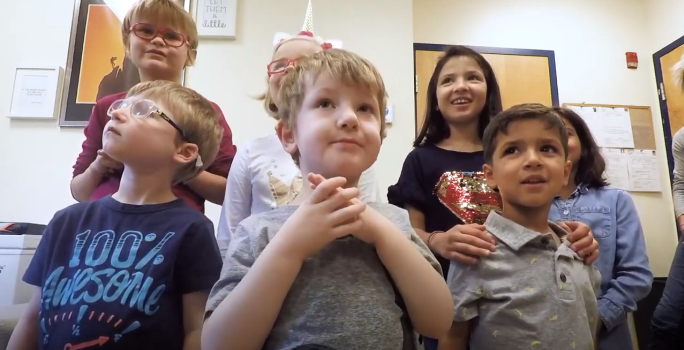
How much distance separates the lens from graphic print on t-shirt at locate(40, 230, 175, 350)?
773mm

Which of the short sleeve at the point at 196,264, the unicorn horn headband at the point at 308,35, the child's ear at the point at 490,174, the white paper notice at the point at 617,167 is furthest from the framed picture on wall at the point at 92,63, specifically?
the white paper notice at the point at 617,167

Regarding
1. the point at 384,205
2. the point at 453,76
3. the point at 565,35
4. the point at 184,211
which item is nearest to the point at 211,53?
the point at 453,76

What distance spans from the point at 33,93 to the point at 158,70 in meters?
1.95

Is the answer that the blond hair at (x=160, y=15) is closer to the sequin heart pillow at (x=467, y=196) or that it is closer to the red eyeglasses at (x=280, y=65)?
the red eyeglasses at (x=280, y=65)

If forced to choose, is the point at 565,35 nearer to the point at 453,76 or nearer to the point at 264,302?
the point at 453,76

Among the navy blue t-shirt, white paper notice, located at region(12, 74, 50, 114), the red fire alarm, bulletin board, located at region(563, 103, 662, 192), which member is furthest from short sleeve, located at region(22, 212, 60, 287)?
the red fire alarm

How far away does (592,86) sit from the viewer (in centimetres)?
345

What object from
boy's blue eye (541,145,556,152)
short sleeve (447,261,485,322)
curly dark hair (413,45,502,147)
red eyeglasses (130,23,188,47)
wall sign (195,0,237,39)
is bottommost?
short sleeve (447,261,485,322)

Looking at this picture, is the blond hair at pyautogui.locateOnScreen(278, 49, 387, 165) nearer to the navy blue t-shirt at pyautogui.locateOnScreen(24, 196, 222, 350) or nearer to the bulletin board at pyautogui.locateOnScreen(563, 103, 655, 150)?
the navy blue t-shirt at pyautogui.locateOnScreen(24, 196, 222, 350)

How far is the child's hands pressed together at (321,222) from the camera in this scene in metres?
0.65

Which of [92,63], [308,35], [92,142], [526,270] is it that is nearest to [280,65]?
[308,35]

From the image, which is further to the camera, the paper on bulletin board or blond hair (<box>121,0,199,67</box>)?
the paper on bulletin board

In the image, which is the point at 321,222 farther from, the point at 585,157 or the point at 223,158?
the point at 585,157

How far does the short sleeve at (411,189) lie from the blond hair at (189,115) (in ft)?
1.90
